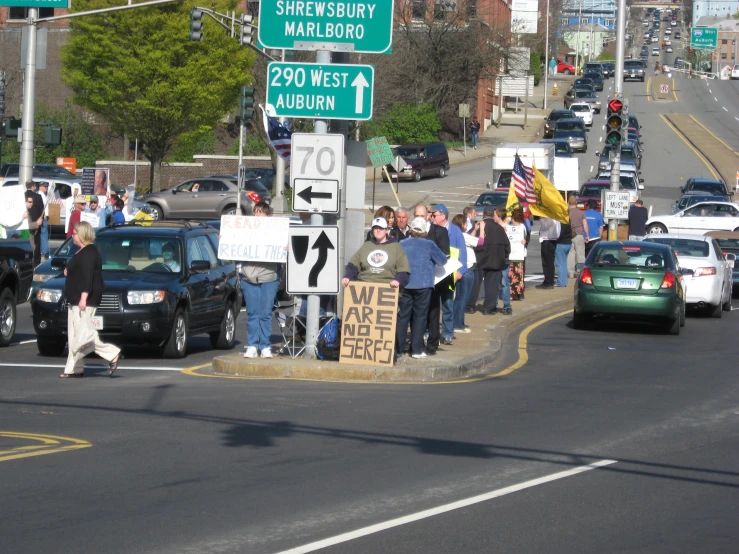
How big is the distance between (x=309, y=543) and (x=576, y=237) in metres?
22.0

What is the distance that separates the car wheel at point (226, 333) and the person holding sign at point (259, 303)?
2.68 metres

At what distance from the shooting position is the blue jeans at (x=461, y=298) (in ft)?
58.3

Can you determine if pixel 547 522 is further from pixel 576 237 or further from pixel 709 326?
pixel 576 237

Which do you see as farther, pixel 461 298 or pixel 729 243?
pixel 729 243

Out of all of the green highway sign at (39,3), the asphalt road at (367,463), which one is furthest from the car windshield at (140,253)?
the green highway sign at (39,3)

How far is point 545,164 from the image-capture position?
4166 centimetres

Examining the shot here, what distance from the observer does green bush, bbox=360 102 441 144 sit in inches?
2616

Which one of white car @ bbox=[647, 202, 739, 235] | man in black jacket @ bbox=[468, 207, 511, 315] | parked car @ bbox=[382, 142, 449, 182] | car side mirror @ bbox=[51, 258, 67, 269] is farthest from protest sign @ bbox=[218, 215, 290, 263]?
parked car @ bbox=[382, 142, 449, 182]

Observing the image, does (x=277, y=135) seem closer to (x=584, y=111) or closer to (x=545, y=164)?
(x=545, y=164)

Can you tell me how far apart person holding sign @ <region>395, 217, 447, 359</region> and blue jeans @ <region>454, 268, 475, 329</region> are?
10.6 ft

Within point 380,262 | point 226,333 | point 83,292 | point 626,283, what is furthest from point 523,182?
point 83,292

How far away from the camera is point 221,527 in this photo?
6996 millimetres

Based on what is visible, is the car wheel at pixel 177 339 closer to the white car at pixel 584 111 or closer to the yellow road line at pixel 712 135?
the yellow road line at pixel 712 135

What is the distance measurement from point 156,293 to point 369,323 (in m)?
3.03
